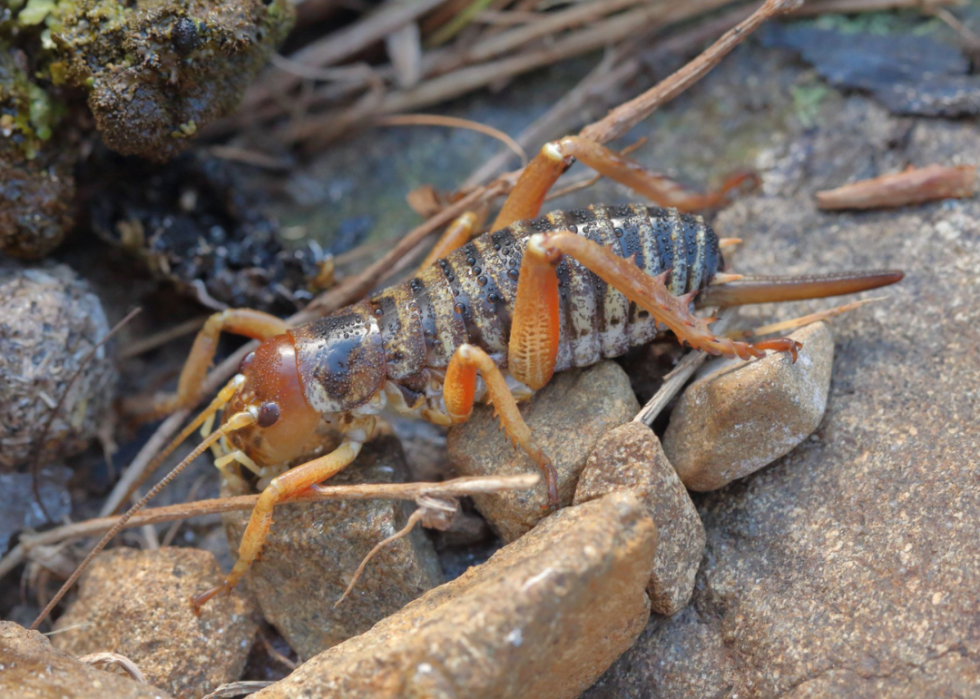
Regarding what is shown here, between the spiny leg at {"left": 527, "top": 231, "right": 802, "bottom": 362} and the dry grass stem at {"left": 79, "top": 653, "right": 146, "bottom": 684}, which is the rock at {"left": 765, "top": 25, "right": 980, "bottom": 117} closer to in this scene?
the spiny leg at {"left": 527, "top": 231, "right": 802, "bottom": 362}

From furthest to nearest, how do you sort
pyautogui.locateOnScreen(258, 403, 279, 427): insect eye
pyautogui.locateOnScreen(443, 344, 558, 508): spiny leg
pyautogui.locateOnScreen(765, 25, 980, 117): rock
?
pyautogui.locateOnScreen(765, 25, 980, 117): rock
pyautogui.locateOnScreen(258, 403, 279, 427): insect eye
pyautogui.locateOnScreen(443, 344, 558, 508): spiny leg

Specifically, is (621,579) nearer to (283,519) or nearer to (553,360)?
(553,360)

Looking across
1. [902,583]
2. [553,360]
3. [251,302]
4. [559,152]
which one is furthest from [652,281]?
[251,302]

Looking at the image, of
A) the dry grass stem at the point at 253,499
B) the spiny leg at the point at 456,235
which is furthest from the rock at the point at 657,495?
the spiny leg at the point at 456,235

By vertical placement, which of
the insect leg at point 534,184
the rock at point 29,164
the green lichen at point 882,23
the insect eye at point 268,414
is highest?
the rock at point 29,164

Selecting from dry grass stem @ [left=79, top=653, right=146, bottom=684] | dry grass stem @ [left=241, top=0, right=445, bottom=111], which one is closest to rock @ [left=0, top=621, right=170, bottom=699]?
dry grass stem @ [left=79, top=653, right=146, bottom=684]

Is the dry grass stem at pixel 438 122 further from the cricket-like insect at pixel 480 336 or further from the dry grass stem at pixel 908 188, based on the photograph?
the dry grass stem at pixel 908 188

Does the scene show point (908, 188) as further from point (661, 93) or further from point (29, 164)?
point (29, 164)
